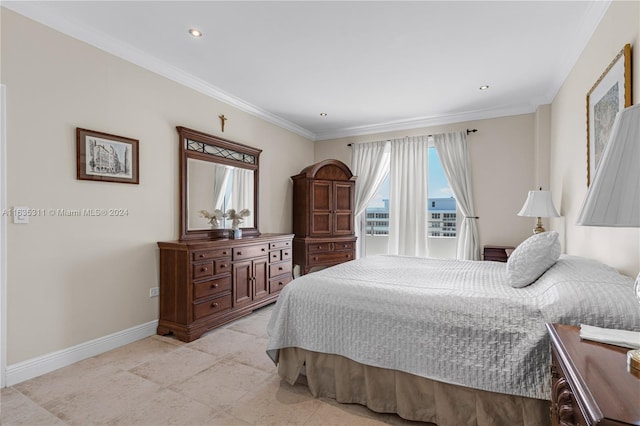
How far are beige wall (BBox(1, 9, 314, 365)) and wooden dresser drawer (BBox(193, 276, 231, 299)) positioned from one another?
19.9 inches

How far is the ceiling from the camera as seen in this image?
225 cm

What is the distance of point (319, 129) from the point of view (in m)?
5.49

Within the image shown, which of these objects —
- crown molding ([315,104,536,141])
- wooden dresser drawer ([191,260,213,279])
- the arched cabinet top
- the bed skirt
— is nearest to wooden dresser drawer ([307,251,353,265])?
the arched cabinet top

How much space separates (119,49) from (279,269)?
2.96m

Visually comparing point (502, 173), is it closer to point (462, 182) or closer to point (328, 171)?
point (462, 182)

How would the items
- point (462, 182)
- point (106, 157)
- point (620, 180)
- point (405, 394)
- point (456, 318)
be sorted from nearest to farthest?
1. point (620, 180)
2. point (456, 318)
3. point (405, 394)
4. point (106, 157)
5. point (462, 182)

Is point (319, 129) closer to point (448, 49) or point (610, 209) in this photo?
point (448, 49)

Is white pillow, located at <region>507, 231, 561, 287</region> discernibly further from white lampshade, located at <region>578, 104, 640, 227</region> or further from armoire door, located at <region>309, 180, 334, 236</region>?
armoire door, located at <region>309, 180, 334, 236</region>

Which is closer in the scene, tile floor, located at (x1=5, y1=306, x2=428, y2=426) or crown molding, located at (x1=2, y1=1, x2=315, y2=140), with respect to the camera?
tile floor, located at (x1=5, y1=306, x2=428, y2=426)

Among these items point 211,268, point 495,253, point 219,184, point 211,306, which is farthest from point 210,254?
point 495,253

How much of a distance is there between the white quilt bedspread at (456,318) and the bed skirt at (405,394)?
76mm

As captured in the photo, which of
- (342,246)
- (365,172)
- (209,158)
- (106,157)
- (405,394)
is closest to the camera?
(405,394)

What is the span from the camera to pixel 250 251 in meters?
3.63

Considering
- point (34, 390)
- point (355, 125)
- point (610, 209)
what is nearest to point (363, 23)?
point (610, 209)
